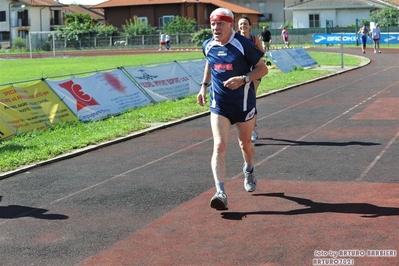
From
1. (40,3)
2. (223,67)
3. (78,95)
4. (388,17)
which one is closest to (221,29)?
(223,67)

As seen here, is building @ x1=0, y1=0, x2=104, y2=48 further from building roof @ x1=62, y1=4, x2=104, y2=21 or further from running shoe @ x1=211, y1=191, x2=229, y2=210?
running shoe @ x1=211, y1=191, x2=229, y2=210

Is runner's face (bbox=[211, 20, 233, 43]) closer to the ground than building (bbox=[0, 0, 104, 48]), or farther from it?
closer to the ground

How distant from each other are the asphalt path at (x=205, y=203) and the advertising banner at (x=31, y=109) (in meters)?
2.19

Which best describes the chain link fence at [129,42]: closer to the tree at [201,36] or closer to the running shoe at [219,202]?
the tree at [201,36]

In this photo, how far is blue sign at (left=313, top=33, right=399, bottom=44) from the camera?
2356 inches

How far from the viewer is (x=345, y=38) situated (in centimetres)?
6225

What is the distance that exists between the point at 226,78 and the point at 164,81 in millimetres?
13283

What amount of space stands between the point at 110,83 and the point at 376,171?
389 inches

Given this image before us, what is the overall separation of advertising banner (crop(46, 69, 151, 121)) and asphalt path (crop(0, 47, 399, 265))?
2546 mm

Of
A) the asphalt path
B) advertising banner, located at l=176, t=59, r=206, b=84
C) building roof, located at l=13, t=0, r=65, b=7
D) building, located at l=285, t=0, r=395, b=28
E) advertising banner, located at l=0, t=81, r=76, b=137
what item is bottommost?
the asphalt path

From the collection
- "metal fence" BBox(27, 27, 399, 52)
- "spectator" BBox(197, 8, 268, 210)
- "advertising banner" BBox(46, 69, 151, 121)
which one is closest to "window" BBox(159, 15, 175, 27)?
"metal fence" BBox(27, 27, 399, 52)

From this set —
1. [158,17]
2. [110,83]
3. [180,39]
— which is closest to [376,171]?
[110,83]

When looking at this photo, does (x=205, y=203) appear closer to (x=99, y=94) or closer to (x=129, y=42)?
(x=99, y=94)

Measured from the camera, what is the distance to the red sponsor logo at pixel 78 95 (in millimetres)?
17359
